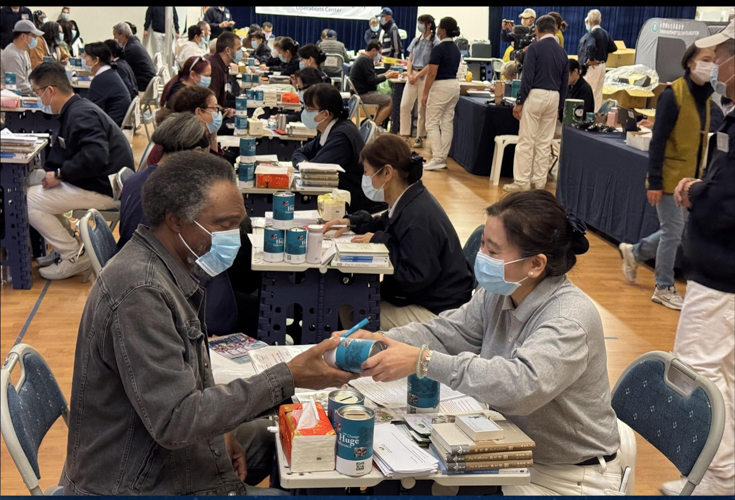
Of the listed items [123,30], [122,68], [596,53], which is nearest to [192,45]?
Result: [123,30]

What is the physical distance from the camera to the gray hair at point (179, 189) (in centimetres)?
187

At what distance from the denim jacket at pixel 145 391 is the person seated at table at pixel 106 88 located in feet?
19.7

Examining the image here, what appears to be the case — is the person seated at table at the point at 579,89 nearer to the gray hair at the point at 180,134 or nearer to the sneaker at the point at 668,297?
the sneaker at the point at 668,297

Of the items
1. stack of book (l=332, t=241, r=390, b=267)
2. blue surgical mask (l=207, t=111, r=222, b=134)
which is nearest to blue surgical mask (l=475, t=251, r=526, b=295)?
stack of book (l=332, t=241, r=390, b=267)

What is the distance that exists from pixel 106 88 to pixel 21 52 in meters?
1.67

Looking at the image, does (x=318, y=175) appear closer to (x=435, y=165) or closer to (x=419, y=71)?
(x=435, y=165)

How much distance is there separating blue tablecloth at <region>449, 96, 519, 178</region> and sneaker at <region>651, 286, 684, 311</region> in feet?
13.5

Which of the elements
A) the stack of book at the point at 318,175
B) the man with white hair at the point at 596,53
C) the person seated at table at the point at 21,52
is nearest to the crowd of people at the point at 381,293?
the stack of book at the point at 318,175

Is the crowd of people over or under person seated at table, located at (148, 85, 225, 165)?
under

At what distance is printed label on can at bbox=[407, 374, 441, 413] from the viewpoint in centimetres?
206

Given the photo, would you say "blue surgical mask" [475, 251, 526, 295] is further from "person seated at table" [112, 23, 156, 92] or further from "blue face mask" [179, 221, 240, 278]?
"person seated at table" [112, 23, 156, 92]

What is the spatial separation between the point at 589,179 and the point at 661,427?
5161 millimetres

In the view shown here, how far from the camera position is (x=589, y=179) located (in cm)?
705

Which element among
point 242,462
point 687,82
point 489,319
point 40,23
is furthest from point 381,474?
point 40,23
